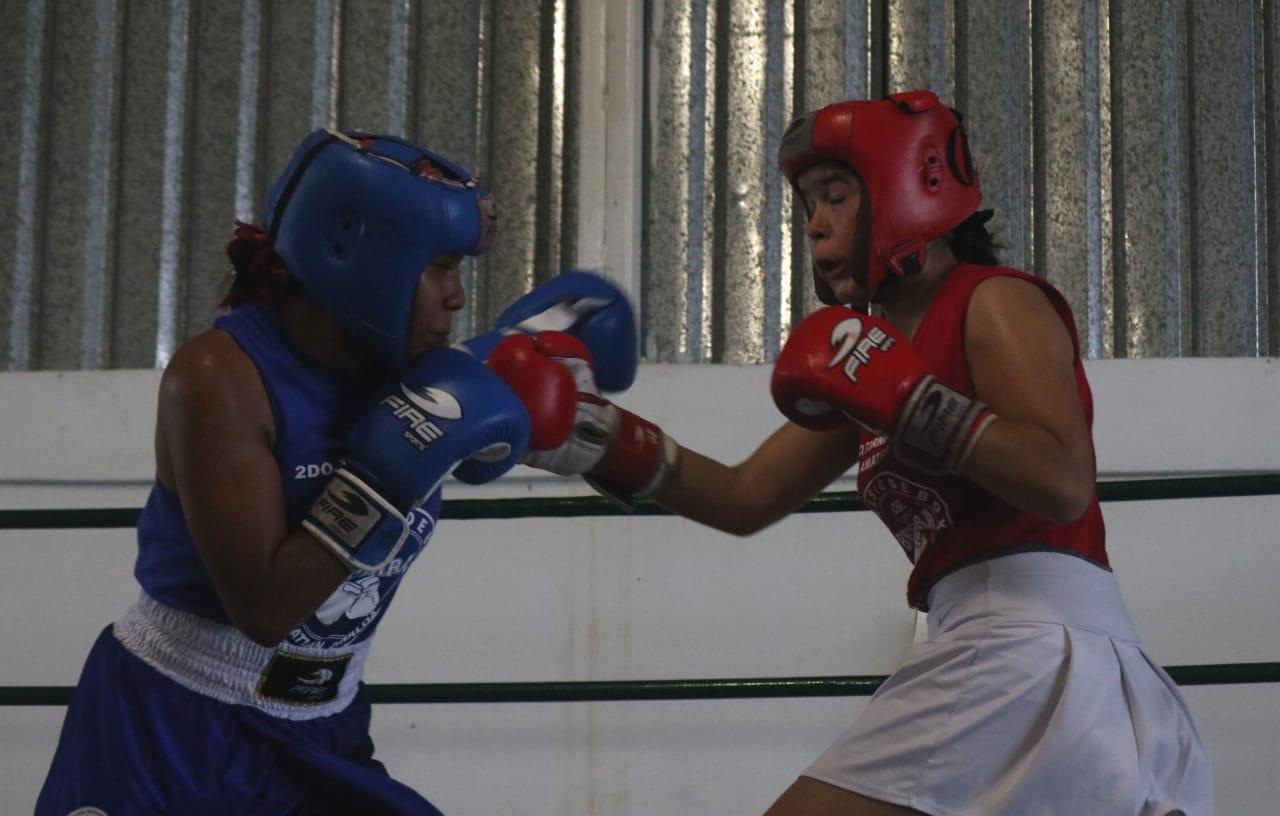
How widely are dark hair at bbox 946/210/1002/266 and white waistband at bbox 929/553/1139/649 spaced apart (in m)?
0.44

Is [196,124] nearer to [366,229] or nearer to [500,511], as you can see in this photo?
[500,511]

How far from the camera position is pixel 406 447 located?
4.64 ft

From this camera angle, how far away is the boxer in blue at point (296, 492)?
1.38 m

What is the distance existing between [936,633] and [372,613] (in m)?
0.65

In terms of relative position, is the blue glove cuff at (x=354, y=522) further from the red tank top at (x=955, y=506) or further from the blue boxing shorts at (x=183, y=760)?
the red tank top at (x=955, y=506)

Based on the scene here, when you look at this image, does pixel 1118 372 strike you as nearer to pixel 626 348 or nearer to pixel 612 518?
pixel 612 518

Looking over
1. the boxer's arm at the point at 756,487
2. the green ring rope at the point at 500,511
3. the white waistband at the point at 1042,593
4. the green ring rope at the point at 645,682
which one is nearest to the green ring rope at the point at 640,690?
the green ring rope at the point at 645,682

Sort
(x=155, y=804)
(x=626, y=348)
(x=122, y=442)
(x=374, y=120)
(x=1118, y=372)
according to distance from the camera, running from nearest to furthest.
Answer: (x=155, y=804) → (x=626, y=348) → (x=1118, y=372) → (x=122, y=442) → (x=374, y=120)

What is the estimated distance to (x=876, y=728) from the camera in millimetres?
1458

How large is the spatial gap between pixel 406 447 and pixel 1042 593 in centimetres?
70

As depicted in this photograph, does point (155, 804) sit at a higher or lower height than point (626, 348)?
lower

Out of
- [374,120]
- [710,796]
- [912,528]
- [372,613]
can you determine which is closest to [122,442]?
[374,120]

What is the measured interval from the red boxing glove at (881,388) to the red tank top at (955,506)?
6 centimetres

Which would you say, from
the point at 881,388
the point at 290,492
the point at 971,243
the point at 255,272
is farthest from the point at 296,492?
the point at 971,243
